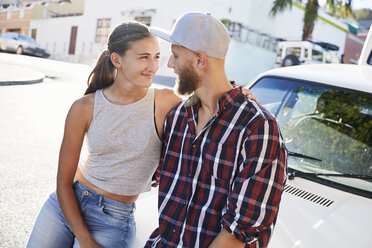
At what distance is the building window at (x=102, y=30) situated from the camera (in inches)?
1222

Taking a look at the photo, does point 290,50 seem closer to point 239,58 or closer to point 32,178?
point 239,58

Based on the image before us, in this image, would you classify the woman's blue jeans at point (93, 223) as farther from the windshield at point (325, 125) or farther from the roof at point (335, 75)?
the roof at point (335, 75)

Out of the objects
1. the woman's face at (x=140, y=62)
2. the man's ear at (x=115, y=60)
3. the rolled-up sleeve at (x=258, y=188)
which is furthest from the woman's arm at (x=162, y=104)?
the rolled-up sleeve at (x=258, y=188)

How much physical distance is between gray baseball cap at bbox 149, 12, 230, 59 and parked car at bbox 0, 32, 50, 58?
27896mm

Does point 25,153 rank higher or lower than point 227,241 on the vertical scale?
lower

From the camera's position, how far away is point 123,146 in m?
2.16


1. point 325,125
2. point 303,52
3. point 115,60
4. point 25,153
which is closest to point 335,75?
point 325,125

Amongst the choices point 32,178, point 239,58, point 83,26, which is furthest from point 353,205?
point 83,26

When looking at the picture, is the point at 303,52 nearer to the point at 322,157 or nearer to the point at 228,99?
the point at 322,157

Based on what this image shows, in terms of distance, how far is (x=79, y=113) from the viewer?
2197 mm

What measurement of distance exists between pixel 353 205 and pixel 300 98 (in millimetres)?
989

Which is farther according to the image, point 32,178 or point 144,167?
point 32,178

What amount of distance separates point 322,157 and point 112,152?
143 cm

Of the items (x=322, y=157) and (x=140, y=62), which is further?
(x=322, y=157)
